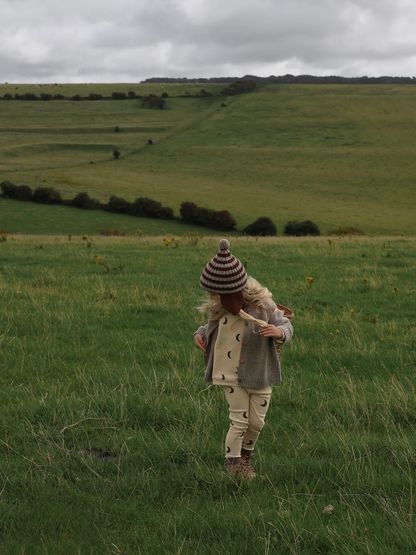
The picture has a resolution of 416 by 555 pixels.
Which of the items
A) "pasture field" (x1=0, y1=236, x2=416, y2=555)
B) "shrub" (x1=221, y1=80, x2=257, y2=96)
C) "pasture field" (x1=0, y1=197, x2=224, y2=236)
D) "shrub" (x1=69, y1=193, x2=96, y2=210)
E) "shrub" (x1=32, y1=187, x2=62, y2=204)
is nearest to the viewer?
"pasture field" (x1=0, y1=236, x2=416, y2=555)

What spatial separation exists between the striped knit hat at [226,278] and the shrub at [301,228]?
129 feet

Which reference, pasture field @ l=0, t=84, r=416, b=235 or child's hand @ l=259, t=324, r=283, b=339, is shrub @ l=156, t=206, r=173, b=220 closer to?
pasture field @ l=0, t=84, r=416, b=235

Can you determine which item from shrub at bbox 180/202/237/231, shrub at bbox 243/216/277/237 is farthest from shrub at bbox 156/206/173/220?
shrub at bbox 243/216/277/237

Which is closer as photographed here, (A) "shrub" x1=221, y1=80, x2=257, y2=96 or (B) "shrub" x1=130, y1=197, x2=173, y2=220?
(B) "shrub" x1=130, y1=197, x2=173, y2=220

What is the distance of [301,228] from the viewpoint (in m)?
42.3

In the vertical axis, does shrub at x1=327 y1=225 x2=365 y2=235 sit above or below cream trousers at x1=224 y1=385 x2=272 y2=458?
below

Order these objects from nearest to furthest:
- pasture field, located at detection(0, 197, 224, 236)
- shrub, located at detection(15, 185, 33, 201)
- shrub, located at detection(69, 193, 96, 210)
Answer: pasture field, located at detection(0, 197, 224, 236) → shrub, located at detection(69, 193, 96, 210) → shrub, located at detection(15, 185, 33, 201)

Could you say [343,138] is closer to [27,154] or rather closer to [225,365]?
[27,154]

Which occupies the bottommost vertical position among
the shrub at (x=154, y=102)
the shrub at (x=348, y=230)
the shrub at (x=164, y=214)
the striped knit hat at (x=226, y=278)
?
the shrub at (x=348, y=230)

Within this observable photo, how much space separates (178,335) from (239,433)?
11.5 ft

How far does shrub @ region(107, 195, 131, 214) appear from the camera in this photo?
46.4 meters

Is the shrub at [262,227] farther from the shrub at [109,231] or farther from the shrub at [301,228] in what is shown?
the shrub at [109,231]

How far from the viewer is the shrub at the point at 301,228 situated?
4175 centimetres

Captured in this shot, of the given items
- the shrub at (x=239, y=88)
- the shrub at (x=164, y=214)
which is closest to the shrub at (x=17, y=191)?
the shrub at (x=164, y=214)
